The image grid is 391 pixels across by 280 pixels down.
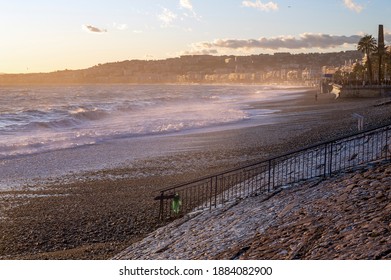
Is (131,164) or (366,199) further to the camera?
(131,164)

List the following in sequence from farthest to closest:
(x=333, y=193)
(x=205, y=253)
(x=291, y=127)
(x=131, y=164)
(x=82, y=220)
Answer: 1. (x=291, y=127)
2. (x=131, y=164)
3. (x=82, y=220)
4. (x=333, y=193)
5. (x=205, y=253)

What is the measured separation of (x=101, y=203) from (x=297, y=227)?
7071 mm

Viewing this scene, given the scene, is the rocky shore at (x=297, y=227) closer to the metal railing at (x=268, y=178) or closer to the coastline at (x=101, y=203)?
the metal railing at (x=268, y=178)

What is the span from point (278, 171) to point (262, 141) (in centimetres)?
976

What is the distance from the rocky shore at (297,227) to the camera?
7.07 meters

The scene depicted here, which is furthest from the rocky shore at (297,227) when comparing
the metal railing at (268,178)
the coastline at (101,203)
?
the coastline at (101,203)

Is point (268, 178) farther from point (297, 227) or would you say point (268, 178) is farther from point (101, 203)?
point (297, 227)

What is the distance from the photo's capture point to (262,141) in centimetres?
2461

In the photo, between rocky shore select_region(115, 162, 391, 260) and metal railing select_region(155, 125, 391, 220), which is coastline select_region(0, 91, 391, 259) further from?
rocky shore select_region(115, 162, 391, 260)

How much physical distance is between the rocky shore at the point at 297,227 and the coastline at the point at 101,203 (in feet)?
3.82

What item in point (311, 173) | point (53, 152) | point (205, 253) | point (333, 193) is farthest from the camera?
point (53, 152)
